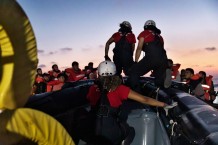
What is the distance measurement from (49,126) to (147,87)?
4.95 meters

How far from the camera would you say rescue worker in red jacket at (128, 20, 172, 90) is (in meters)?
6.86

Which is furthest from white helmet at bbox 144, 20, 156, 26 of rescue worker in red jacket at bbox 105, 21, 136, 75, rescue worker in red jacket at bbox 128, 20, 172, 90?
rescue worker in red jacket at bbox 105, 21, 136, 75

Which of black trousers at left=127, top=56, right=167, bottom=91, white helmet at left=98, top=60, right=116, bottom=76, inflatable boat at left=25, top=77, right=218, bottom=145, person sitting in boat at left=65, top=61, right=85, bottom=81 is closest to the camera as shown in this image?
inflatable boat at left=25, top=77, right=218, bottom=145

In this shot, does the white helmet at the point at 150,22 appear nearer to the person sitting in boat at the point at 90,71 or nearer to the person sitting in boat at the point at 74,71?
the person sitting in boat at the point at 90,71

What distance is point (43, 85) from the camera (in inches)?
450

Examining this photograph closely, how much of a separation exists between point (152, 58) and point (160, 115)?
4.26ft

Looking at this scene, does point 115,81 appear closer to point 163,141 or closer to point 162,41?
point 163,141

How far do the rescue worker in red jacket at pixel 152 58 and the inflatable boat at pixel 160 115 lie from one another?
278 millimetres

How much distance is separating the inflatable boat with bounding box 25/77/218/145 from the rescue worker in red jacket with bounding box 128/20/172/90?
0.28m

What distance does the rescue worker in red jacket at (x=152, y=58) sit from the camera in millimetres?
6863

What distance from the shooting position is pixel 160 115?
595 centimetres

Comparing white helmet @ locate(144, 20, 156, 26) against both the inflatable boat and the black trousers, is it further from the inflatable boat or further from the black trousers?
the inflatable boat

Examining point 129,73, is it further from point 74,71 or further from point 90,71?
point 90,71

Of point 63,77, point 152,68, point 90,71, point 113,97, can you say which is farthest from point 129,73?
point 90,71
